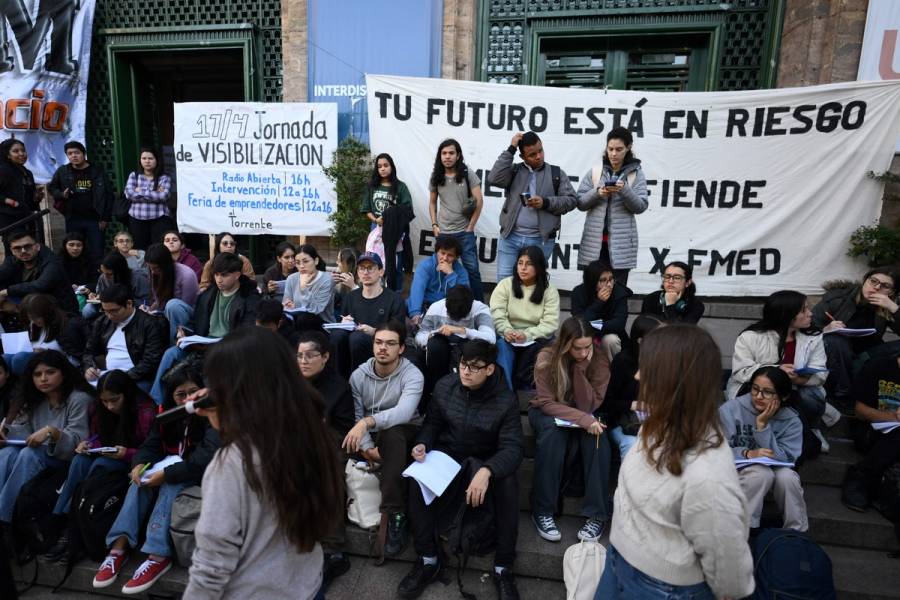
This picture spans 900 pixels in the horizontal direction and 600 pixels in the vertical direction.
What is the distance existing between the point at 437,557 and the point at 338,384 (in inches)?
48.5

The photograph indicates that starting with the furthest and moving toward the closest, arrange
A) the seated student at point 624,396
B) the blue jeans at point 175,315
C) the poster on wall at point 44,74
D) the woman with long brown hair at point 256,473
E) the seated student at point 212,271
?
1. the poster on wall at point 44,74
2. the seated student at point 212,271
3. the blue jeans at point 175,315
4. the seated student at point 624,396
5. the woman with long brown hair at point 256,473

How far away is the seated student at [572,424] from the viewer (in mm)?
3395

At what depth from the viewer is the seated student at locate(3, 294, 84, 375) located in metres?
4.59

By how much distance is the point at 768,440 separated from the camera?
335 centimetres

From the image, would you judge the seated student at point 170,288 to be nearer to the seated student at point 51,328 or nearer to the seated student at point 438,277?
the seated student at point 51,328

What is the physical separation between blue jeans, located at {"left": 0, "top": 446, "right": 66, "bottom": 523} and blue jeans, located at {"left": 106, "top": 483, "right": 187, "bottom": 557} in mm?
741

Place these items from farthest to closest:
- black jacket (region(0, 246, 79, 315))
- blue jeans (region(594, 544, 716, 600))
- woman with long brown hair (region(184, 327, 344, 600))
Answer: black jacket (region(0, 246, 79, 315)), blue jeans (region(594, 544, 716, 600)), woman with long brown hair (region(184, 327, 344, 600))

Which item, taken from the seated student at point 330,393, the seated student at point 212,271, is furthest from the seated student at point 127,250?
the seated student at point 330,393

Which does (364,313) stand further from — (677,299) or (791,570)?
(791,570)

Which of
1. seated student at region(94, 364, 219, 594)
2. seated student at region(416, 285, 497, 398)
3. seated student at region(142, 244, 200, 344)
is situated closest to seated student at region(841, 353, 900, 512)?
seated student at region(416, 285, 497, 398)

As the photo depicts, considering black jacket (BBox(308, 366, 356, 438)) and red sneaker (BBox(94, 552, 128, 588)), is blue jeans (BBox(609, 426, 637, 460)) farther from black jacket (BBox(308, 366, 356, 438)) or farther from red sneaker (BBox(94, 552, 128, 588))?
red sneaker (BBox(94, 552, 128, 588))

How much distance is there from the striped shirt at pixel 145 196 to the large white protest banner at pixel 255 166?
394 millimetres

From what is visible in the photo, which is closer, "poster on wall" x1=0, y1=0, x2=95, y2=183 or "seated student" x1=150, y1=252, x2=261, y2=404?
"seated student" x1=150, y1=252, x2=261, y2=404

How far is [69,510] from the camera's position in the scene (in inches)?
135
